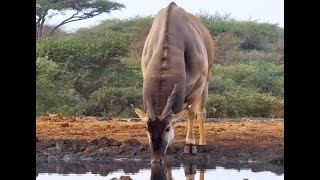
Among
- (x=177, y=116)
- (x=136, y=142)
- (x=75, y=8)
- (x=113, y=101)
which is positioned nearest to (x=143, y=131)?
(x=136, y=142)

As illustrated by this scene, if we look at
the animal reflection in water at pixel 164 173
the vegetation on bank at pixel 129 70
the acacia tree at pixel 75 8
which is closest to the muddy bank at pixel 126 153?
the animal reflection in water at pixel 164 173

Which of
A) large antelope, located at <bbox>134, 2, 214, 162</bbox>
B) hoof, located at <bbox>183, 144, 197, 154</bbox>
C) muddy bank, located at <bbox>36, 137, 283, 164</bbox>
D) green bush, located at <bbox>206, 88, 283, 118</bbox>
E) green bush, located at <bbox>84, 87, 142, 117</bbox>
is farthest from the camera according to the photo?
green bush, located at <bbox>84, 87, 142, 117</bbox>

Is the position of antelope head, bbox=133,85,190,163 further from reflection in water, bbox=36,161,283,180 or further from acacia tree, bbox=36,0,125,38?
acacia tree, bbox=36,0,125,38

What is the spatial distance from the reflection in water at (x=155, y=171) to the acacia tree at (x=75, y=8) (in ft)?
51.6

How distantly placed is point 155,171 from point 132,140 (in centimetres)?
259

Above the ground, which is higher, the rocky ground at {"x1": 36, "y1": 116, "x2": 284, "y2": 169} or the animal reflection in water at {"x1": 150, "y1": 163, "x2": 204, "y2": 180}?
the rocky ground at {"x1": 36, "y1": 116, "x2": 284, "y2": 169}

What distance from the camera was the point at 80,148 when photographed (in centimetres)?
1098

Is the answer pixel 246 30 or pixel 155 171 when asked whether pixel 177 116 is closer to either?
pixel 155 171

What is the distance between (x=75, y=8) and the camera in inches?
1028

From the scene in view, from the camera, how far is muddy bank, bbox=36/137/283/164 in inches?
409

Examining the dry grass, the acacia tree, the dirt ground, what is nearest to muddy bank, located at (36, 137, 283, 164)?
the dirt ground

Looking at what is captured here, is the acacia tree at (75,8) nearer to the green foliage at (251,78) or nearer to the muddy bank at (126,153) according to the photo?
the green foliage at (251,78)

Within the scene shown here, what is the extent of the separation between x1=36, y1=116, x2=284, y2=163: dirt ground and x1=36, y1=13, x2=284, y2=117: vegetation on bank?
3.73 metres
